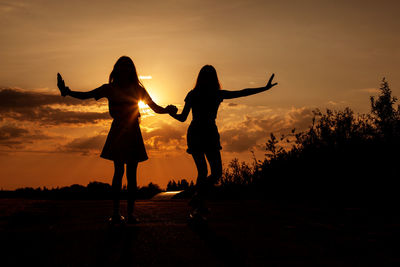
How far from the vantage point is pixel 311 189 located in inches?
573

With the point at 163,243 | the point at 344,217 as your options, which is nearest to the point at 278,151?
the point at 344,217

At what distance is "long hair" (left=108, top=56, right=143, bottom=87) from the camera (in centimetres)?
793

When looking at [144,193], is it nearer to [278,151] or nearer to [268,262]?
[278,151]

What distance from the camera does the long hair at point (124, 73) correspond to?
7.93 metres

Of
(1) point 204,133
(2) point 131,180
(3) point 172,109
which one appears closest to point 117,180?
(2) point 131,180

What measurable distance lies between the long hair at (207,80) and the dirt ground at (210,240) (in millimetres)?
2069

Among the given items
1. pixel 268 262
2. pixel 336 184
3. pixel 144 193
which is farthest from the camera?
pixel 144 193

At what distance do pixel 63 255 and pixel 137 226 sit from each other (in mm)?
2476

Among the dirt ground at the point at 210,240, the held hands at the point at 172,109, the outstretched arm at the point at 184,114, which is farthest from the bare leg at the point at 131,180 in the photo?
the held hands at the point at 172,109

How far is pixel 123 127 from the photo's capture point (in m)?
7.99

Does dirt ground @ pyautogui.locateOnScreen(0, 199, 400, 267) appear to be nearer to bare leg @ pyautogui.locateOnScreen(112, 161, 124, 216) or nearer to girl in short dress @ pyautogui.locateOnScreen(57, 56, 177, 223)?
bare leg @ pyautogui.locateOnScreen(112, 161, 124, 216)

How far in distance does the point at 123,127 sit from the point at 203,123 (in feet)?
3.95

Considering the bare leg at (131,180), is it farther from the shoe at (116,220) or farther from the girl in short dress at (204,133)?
the girl in short dress at (204,133)

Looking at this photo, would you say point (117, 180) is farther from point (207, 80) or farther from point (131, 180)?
point (207, 80)
